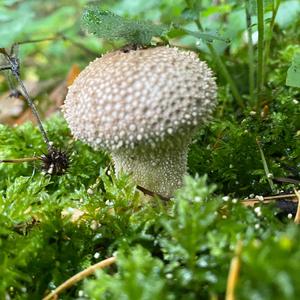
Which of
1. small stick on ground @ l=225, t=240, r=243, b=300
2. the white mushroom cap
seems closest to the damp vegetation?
small stick on ground @ l=225, t=240, r=243, b=300

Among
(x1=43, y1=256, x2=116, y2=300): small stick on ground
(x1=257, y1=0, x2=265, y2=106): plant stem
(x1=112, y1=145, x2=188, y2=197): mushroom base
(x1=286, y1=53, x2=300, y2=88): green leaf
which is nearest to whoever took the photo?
(x1=43, y1=256, x2=116, y2=300): small stick on ground

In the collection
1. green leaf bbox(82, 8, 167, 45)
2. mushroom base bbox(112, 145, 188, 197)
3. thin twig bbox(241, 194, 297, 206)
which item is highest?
green leaf bbox(82, 8, 167, 45)

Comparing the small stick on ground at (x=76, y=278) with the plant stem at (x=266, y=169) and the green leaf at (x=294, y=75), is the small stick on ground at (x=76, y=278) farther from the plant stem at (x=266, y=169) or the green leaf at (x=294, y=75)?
the green leaf at (x=294, y=75)

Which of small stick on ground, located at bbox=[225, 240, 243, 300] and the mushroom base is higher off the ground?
the mushroom base

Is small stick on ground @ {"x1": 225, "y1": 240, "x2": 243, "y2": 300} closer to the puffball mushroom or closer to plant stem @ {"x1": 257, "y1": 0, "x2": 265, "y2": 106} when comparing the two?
the puffball mushroom

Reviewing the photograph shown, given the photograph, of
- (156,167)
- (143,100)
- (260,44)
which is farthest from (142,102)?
Result: (260,44)

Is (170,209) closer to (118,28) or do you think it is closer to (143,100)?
(143,100)
